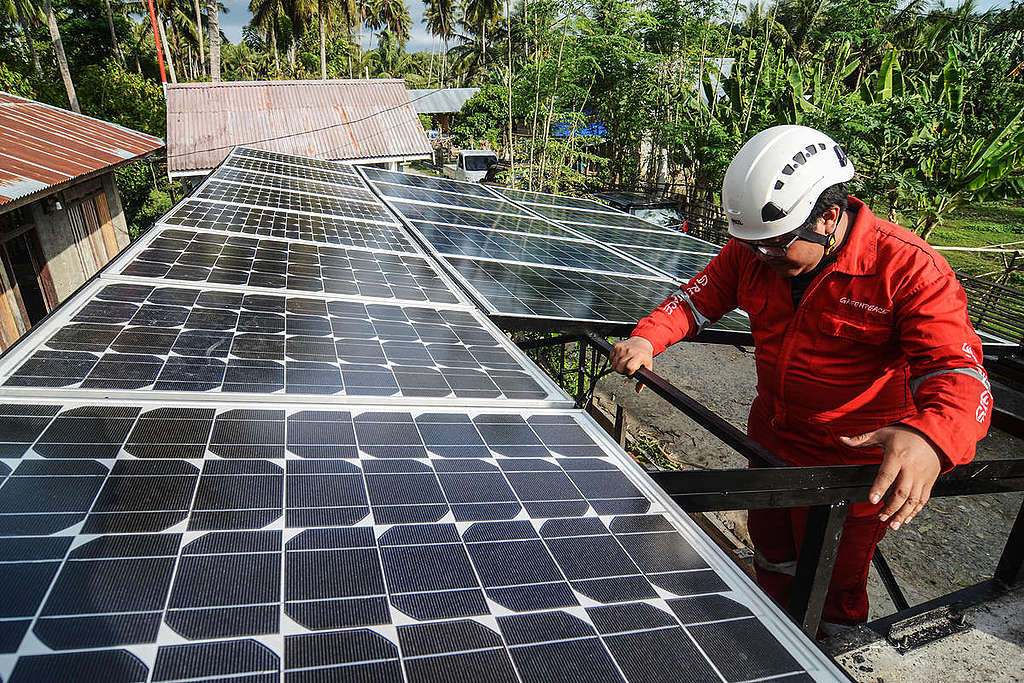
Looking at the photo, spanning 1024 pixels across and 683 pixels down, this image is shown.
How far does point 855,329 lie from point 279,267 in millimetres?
3915

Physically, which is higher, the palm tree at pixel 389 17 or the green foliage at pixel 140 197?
the palm tree at pixel 389 17

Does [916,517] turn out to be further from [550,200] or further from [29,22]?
[29,22]

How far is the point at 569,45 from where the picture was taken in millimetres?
17203

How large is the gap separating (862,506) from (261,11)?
5022cm

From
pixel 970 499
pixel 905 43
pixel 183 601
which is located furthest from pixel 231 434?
pixel 905 43

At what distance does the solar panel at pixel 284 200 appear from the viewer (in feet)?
21.7

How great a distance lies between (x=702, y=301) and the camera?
3.79m

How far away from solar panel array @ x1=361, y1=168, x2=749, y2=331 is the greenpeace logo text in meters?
1.64

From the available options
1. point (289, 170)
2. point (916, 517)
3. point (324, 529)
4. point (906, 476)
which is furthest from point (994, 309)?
point (289, 170)

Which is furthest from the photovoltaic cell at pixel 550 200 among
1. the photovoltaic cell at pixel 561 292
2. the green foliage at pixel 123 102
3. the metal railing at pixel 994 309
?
the green foliage at pixel 123 102

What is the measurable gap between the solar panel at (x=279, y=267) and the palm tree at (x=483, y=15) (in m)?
46.7

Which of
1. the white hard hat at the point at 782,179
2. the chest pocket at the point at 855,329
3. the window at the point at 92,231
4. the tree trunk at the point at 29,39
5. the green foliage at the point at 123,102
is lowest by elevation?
the window at the point at 92,231

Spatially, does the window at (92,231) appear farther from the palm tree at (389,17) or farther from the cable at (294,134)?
the palm tree at (389,17)

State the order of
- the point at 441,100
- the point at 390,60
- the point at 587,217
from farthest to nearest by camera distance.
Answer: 1. the point at 390,60
2. the point at 441,100
3. the point at 587,217
